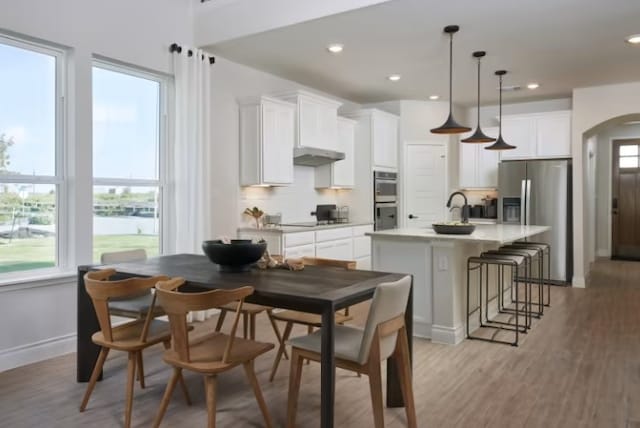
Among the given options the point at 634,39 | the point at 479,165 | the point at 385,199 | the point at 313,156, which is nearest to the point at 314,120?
the point at 313,156

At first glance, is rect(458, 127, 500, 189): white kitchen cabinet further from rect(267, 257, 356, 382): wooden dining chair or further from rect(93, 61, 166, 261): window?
rect(267, 257, 356, 382): wooden dining chair

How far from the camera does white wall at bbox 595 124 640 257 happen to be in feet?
31.1

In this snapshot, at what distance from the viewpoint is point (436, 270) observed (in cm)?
425

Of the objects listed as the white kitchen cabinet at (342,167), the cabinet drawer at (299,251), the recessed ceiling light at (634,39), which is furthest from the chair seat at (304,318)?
the recessed ceiling light at (634,39)

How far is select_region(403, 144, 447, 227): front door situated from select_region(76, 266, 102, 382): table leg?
524 centimetres

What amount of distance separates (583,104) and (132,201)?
6.00m

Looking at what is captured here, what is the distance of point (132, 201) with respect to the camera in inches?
181

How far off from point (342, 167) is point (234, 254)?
13.5 feet

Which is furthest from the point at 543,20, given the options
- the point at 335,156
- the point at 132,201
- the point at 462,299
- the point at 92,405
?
the point at 92,405

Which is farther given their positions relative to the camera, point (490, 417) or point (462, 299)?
point (462, 299)

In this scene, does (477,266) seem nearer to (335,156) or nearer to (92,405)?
(335,156)

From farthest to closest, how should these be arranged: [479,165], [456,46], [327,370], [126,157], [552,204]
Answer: [479,165] → [552,204] → [456,46] → [126,157] → [327,370]

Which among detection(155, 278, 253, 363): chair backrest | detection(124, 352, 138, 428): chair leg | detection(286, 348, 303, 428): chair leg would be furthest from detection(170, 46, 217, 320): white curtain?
detection(286, 348, 303, 428): chair leg

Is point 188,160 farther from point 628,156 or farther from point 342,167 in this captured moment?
point 628,156
